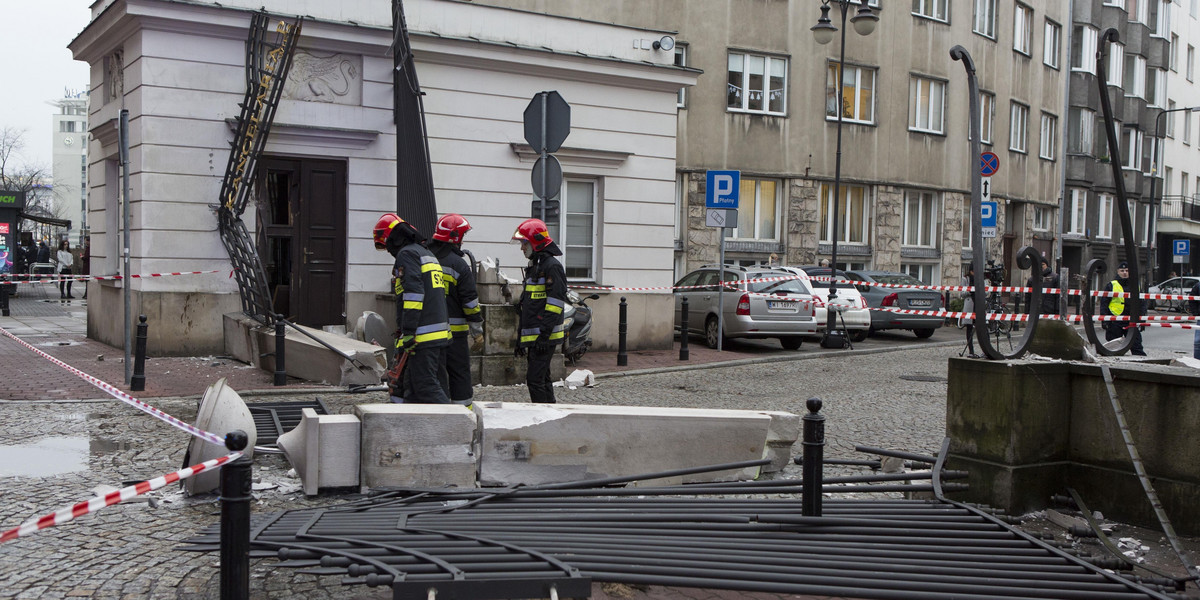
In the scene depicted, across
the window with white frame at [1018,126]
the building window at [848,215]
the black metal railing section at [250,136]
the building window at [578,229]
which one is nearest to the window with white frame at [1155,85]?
the window with white frame at [1018,126]

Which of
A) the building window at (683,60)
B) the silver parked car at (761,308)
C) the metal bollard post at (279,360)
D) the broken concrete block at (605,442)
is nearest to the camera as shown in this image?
the broken concrete block at (605,442)

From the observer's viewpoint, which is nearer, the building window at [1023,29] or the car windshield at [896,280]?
the car windshield at [896,280]

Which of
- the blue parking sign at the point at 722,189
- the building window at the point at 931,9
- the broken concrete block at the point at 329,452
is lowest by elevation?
the broken concrete block at the point at 329,452

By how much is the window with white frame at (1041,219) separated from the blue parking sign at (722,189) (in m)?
23.2

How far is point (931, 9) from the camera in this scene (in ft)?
97.8

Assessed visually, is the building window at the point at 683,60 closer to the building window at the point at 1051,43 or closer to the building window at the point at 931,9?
the building window at the point at 931,9

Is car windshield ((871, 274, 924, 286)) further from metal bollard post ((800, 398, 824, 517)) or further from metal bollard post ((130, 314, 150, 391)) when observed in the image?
metal bollard post ((800, 398, 824, 517))

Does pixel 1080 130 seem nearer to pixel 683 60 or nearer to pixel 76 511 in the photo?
pixel 683 60

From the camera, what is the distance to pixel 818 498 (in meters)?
5.40

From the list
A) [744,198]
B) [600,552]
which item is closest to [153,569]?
[600,552]

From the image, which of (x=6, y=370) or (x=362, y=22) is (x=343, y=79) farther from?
(x=6, y=370)

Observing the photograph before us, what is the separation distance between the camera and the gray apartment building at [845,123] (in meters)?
25.5

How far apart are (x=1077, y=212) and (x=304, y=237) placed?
3321cm

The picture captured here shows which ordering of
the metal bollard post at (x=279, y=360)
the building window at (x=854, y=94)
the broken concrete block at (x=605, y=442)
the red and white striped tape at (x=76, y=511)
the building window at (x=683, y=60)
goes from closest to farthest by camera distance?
the red and white striped tape at (x=76, y=511) < the broken concrete block at (x=605, y=442) < the metal bollard post at (x=279, y=360) < the building window at (x=683, y=60) < the building window at (x=854, y=94)
